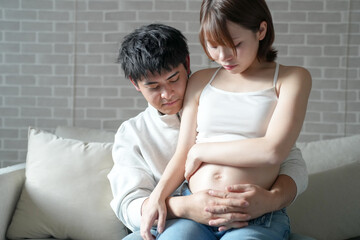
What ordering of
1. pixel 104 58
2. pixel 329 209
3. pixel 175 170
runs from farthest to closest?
pixel 104 58 → pixel 329 209 → pixel 175 170

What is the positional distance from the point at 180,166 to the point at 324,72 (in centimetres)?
205

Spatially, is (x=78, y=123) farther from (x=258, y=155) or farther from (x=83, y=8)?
(x=258, y=155)

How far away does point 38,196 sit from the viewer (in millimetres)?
2355

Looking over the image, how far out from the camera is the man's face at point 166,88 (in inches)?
73.0

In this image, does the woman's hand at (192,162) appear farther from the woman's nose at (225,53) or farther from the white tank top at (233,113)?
the woman's nose at (225,53)

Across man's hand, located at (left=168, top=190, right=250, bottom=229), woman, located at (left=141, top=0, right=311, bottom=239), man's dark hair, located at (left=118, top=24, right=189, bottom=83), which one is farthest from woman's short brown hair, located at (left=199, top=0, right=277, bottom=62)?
man's hand, located at (left=168, top=190, right=250, bottom=229)

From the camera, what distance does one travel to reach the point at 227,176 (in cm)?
167

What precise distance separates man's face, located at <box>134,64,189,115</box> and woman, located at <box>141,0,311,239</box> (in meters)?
0.06

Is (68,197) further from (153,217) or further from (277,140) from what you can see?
(277,140)

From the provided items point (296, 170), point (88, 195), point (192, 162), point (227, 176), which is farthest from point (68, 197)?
point (296, 170)

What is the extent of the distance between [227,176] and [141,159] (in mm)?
515

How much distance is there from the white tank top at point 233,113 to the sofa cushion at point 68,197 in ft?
2.47

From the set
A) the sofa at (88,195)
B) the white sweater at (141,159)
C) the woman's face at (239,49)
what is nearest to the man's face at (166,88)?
the white sweater at (141,159)

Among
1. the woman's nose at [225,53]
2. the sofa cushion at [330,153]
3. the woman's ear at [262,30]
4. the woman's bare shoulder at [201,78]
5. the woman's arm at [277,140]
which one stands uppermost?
the woman's ear at [262,30]
